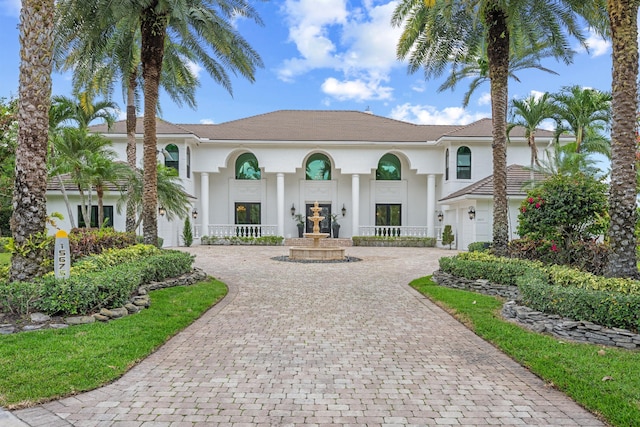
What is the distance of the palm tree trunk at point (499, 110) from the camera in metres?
11.0

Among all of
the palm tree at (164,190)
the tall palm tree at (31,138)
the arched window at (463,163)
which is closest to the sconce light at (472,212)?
the arched window at (463,163)

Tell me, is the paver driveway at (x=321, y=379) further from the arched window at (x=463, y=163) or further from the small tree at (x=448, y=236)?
the arched window at (x=463, y=163)

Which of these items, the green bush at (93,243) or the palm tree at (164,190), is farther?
the palm tree at (164,190)

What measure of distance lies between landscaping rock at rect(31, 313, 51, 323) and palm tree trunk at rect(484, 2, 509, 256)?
10241 millimetres

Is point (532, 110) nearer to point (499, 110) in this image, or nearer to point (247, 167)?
point (499, 110)

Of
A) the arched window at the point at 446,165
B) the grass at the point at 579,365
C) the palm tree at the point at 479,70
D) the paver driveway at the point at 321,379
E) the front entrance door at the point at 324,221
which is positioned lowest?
the paver driveway at the point at 321,379

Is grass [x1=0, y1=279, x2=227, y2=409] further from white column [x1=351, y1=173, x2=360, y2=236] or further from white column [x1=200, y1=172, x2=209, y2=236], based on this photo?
white column [x1=351, y1=173, x2=360, y2=236]

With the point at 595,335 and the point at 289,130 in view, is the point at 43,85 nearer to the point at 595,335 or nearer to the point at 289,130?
the point at 595,335

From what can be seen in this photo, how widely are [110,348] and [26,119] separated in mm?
4389

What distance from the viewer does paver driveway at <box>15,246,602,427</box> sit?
3686mm

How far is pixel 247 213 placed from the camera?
91.7ft

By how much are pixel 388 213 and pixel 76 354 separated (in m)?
24.7

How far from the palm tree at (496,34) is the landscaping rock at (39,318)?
9.49m

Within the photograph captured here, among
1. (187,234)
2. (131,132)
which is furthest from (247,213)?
(131,132)
